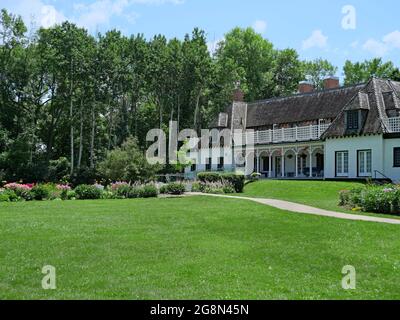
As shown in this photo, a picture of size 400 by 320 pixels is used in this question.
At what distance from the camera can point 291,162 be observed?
44.1m

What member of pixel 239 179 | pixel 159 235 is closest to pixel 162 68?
A: pixel 239 179

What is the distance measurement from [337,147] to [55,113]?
94.8 ft

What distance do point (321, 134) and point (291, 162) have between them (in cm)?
655

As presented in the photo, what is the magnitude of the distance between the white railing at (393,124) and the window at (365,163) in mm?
2047

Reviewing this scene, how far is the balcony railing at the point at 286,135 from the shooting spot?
38.9 m

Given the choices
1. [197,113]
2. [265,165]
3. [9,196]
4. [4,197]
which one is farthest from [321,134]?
[4,197]

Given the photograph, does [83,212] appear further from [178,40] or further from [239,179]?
[178,40]

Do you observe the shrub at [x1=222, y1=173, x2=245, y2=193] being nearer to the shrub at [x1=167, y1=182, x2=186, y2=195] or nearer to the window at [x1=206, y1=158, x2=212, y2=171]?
the shrub at [x1=167, y1=182, x2=186, y2=195]

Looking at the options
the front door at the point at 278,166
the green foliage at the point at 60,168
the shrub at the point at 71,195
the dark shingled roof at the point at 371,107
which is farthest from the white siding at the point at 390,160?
the green foliage at the point at 60,168

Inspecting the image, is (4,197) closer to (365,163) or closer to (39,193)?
(39,193)

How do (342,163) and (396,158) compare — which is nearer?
(396,158)

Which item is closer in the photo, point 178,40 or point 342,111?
point 342,111
